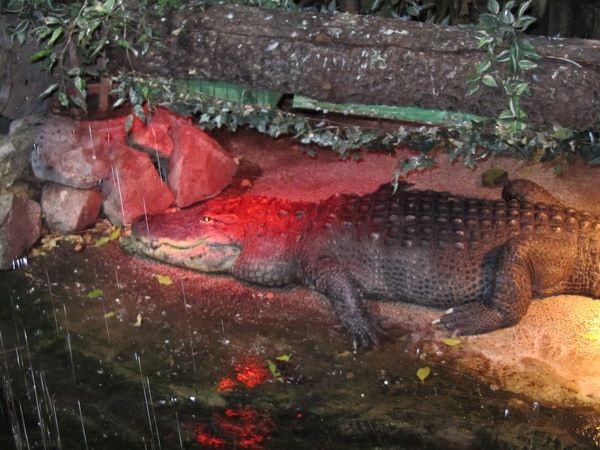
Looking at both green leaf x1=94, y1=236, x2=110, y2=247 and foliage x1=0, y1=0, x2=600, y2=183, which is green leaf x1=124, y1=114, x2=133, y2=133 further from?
green leaf x1=94, y1=236, x2=110, y2=247

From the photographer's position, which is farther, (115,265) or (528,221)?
(115,265)

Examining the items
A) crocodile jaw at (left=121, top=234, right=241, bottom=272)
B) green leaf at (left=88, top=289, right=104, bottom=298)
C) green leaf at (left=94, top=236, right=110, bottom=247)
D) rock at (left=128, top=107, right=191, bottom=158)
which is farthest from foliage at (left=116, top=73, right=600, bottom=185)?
green leaf at (left=88, top=289, right=104, bottom=298)

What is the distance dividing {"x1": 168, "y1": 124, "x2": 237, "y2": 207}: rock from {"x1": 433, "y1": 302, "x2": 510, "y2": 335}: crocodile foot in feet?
6.43

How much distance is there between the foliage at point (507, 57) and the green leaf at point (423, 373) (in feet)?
4.41

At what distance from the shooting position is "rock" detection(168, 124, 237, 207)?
5.34 meters

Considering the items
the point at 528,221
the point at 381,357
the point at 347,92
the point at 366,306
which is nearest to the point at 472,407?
the point at 381,357

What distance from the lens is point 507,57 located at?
3.85m

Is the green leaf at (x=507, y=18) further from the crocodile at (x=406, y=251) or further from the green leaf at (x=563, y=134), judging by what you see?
the crocodile at (x=406, y=251)

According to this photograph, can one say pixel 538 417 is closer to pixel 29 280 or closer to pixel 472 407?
pixel 472 407

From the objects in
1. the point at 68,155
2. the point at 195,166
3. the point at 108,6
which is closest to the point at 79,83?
the point at 108,6

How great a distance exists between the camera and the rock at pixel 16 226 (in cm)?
496

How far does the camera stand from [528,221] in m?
4.66

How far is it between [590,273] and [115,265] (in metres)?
2.98

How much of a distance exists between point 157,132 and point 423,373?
97.2 inches
